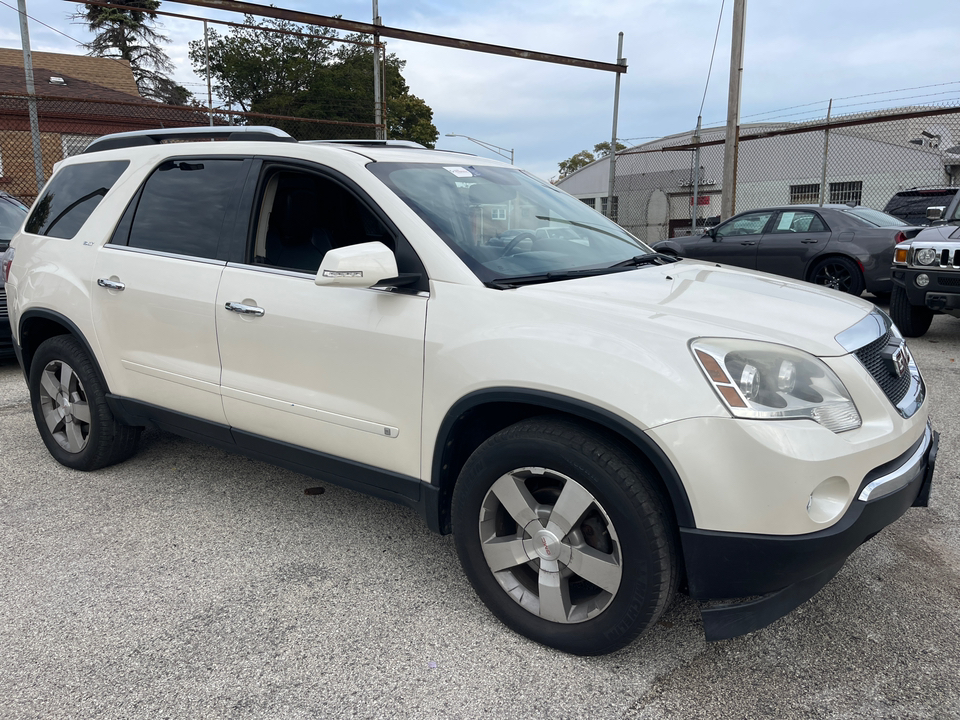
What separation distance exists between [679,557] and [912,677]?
33.7 inches

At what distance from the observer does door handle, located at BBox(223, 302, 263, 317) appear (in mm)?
3004

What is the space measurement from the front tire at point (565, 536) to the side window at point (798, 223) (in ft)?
29.4

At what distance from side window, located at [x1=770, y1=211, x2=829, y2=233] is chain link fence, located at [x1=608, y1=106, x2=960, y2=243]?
988cm

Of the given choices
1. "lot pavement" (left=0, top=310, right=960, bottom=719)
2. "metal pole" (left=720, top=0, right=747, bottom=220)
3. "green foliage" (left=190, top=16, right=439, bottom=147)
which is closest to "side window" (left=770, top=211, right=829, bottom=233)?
"metal pole" (left=720, top=0, right=747, bottom=220)

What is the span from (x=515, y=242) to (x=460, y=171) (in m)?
0.54

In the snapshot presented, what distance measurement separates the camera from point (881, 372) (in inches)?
93.1

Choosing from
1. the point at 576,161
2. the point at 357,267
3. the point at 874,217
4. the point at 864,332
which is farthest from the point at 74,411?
the point at 576,161

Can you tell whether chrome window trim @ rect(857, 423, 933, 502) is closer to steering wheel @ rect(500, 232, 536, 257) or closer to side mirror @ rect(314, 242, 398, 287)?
steering wheel @ rect(500, 232, 536, 257)

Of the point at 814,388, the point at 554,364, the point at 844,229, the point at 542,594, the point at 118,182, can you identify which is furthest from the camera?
the point at 844,229

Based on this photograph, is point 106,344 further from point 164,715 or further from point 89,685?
point 164,715

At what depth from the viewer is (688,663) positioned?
7.87ft

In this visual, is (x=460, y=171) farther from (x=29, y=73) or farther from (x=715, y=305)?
(x=29, y=73)

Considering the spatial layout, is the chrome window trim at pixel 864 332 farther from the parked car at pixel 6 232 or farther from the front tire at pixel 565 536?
the parked car at pixel 6 232

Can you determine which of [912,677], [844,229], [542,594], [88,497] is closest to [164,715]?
[542,594]
